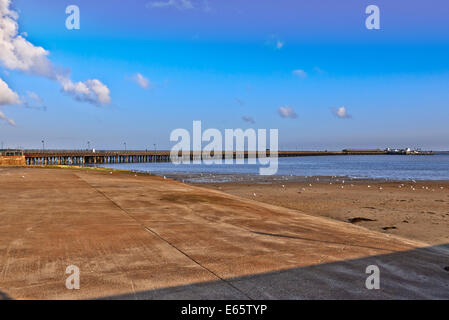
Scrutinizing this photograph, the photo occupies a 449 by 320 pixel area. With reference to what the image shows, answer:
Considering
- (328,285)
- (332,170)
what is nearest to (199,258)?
(328,285)

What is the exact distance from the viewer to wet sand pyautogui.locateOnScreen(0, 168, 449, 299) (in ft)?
15.5

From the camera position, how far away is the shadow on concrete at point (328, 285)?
458cm

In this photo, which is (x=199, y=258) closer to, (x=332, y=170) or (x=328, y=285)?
(x=328, y=285)

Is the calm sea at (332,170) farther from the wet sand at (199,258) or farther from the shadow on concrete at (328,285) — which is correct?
the shadow on concrete at (328,285)

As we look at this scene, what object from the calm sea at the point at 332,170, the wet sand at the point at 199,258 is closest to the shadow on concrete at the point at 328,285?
the wet sand at the point at 199,258

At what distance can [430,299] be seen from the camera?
4.58m

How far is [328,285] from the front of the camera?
497 cm

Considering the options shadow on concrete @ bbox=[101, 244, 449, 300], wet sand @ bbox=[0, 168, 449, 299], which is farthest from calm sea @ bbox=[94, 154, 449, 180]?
shadow on concrete @ bbox=[101, 244, 449, 300]

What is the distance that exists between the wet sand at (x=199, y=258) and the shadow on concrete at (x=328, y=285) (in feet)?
0.05

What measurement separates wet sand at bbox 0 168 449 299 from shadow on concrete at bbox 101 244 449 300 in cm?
2

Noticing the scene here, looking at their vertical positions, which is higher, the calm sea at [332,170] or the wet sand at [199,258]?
the wet sand at [199,258]

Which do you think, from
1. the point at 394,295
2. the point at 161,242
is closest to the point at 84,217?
the point at 161,242
